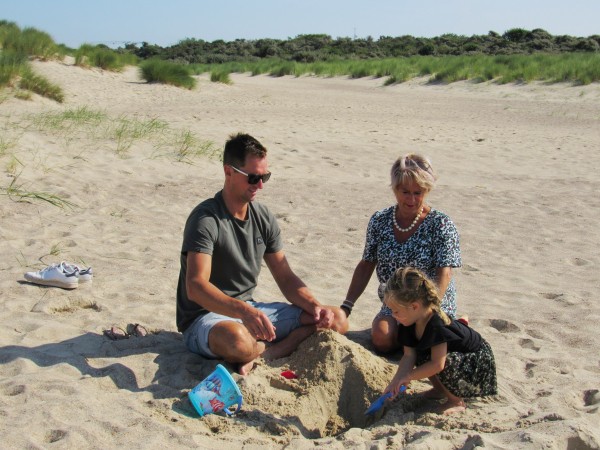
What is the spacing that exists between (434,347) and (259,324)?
78 cm

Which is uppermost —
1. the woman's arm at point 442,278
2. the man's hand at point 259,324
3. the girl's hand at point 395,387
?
the woman's arm at point 442,278

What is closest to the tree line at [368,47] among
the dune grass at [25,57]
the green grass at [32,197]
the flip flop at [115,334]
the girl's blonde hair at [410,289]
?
the dune grass at [25,57]

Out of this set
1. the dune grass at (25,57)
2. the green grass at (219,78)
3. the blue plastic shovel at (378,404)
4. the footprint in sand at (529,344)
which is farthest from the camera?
the green grass at (219,78)

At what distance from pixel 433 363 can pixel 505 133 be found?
10359mm

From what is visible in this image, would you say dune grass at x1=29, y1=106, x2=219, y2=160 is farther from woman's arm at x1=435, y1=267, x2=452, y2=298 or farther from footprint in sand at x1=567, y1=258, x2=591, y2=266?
woman's arm at x1=435, y1=267, x2=452, y2=298

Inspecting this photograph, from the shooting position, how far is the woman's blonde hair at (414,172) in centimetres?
382

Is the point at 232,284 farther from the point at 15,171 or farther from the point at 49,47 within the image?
the point at 49,47

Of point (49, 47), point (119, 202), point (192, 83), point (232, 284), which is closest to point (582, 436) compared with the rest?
point (232, 284)

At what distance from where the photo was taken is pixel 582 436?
2.95m

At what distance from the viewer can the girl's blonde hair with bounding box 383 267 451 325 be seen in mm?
3203

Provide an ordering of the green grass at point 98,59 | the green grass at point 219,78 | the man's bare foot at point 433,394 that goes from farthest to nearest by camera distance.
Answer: the green grass at point 219,78
the green grass at point 98,59
the man's bare foot at point 433,394

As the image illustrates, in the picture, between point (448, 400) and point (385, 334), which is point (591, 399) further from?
point (385, 334)

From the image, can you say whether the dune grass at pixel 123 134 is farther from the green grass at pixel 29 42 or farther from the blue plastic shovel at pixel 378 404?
the green grass at pixel 29 42

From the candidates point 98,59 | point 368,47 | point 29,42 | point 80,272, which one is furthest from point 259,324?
point 368,47
